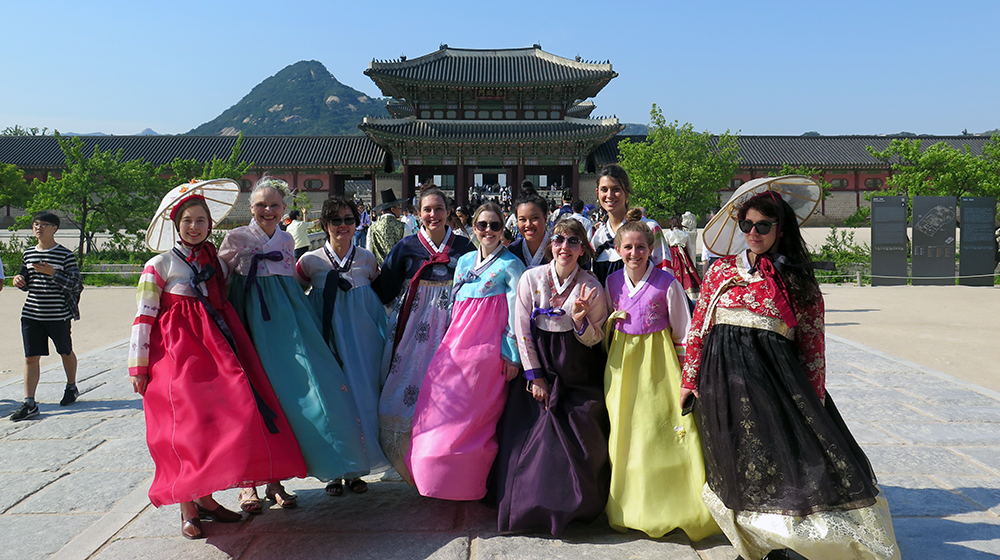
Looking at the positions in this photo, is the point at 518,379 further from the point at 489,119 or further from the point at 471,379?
the point at 489,119

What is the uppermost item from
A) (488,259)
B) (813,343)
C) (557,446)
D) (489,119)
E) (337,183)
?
(489,119)

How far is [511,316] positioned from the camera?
3.17 metres

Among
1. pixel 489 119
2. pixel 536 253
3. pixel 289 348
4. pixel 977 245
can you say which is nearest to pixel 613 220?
pixel 536 253

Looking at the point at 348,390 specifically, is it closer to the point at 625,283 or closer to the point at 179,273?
the point at 179,273

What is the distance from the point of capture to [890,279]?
42.1 feet

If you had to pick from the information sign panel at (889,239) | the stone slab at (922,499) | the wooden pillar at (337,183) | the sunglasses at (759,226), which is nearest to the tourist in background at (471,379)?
the sunglasses at (759,226)

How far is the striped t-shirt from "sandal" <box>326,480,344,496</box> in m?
3.14

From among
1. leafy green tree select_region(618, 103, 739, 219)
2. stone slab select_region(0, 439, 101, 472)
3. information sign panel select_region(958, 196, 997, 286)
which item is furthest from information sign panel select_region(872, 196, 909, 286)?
stone slab select_region(0, 439, 101, 472)

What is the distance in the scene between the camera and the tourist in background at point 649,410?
278cm

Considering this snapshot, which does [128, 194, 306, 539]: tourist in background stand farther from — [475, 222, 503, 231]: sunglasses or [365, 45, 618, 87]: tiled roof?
[365, 45, 618, 87]: tiled roof

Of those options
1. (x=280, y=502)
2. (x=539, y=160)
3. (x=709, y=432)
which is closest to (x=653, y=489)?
(x=709, y=432)

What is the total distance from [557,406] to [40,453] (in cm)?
344

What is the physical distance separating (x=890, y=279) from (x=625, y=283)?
12109 millimetres

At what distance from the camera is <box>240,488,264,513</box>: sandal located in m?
3.17
